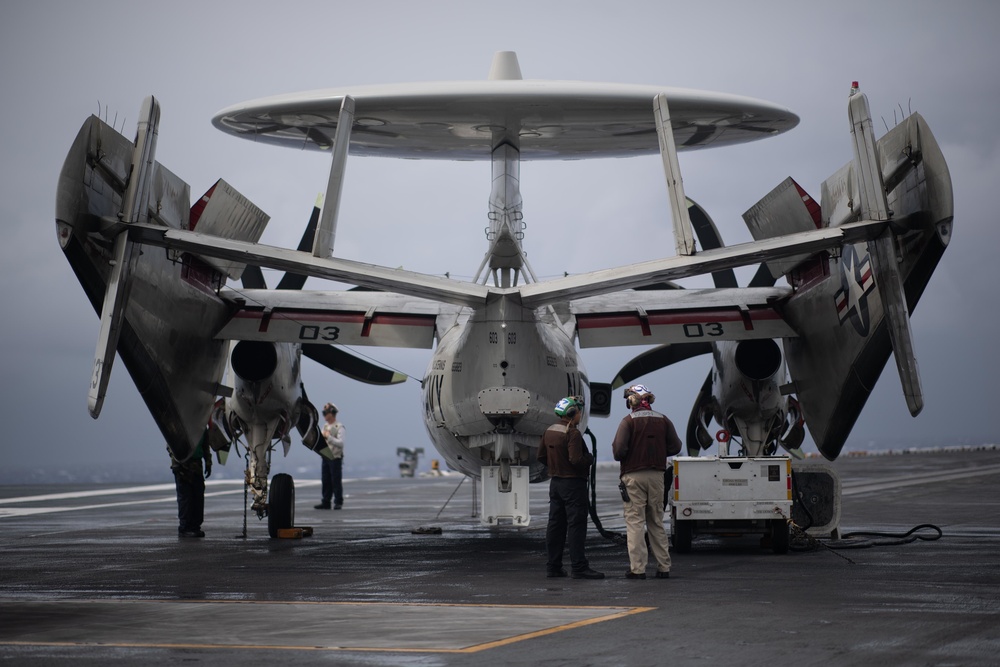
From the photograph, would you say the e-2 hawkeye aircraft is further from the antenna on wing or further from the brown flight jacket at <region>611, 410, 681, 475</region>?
the brown flight jacket at <region>611, 410, 681, 475</region>

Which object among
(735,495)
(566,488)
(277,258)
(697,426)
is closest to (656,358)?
(697,426)

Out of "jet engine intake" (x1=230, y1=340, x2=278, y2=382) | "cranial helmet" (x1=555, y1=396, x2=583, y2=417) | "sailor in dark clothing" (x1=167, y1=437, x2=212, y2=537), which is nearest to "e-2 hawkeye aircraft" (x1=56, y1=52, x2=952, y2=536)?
"jet engine intake" (x1=230, y1=340, x2=278, y2=382)

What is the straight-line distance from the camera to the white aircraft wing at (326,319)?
18547 mm

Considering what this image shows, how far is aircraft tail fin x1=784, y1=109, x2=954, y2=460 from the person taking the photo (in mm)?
13422

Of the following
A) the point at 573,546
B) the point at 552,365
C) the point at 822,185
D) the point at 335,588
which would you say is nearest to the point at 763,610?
the point at 573,546

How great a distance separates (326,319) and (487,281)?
3.00 metres

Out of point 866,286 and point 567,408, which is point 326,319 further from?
point 866,286

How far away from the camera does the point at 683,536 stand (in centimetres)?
1591

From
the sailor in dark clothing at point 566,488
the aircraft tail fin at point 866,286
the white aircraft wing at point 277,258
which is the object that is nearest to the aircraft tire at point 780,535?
the aircraft tail fin at point 866,286

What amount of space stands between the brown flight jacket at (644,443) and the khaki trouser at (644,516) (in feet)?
0.36

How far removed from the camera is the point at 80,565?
1509cm

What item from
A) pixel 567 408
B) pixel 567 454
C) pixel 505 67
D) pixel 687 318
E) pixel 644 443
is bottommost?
pixel 567 454

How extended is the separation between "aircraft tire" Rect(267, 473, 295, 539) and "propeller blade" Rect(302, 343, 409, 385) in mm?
2562

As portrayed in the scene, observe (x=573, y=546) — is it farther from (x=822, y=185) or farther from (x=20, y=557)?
(x=20, y=557)
